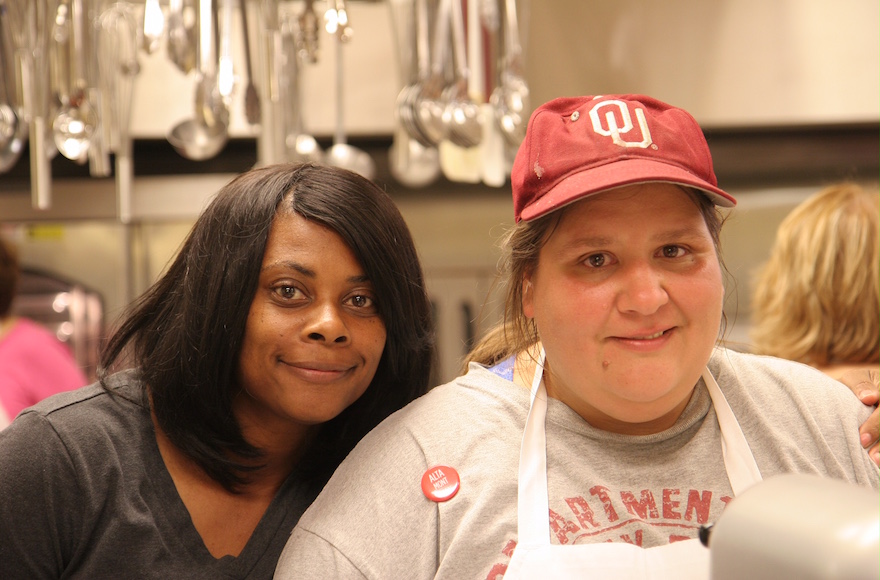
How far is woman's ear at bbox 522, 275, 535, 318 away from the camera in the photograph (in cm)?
101

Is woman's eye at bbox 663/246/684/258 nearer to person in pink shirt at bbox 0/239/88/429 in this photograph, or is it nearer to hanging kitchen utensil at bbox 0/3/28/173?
hanging kitchen utensil at bbox 0/3/28/173

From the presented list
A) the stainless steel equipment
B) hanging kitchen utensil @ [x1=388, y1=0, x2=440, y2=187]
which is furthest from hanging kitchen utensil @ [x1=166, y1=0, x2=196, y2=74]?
the stainless steel equipment

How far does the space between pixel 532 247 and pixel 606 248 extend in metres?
0.09

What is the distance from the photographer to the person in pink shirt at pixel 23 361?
2.03m

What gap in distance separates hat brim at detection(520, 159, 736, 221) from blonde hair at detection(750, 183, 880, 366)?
0.80 meters

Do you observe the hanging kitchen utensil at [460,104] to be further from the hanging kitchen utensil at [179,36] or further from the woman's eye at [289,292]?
the woman's eye at [289,292]

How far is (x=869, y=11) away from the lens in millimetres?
2158

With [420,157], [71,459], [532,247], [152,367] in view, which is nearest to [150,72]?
[420,157]

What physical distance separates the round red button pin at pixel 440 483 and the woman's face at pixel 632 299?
153 mm

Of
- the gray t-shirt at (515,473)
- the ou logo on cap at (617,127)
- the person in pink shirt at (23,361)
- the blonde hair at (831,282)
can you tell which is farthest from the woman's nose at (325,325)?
the person in pink shirt at (23,361)

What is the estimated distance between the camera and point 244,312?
1056mm

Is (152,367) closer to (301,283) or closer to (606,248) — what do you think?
(301,283)

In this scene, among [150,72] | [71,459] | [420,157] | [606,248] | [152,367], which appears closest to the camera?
[606,248]

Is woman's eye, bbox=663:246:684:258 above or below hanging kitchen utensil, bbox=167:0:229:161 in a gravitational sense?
below
